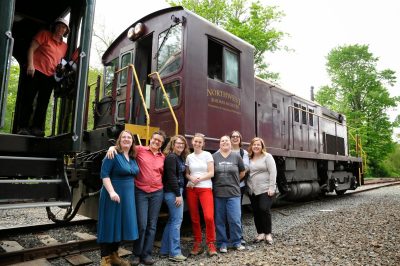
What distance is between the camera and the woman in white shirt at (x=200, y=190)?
13.3ft

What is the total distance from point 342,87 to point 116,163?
30.5 metres

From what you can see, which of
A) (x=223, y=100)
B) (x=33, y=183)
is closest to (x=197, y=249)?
(x=33, y=183)

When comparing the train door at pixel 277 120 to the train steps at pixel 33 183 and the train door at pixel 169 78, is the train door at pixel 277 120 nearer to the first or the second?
the train door at pixel 169 78

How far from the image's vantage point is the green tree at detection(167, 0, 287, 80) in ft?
62.1

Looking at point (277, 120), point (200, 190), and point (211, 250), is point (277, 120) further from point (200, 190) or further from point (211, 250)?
point (211, 250)

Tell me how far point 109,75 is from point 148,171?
359 cm

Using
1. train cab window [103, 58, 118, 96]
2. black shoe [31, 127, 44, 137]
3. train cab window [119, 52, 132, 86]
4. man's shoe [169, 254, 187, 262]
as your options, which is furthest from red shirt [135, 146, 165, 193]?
train cab window [103, 58, 118, 96]

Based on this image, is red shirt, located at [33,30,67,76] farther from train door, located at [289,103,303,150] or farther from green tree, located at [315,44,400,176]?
green tree, located at [315,44,400,176]

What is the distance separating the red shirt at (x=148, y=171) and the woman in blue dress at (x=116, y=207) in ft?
0.71

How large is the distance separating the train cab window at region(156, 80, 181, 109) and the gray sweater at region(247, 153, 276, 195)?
5.18 ft

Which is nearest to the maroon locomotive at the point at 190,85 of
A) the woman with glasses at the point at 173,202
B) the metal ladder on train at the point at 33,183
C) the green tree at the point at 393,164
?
the woman with glasses at the point at 173,202

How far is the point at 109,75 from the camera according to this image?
6637mm

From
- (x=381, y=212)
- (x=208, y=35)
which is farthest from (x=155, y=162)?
(x=381, y=212)

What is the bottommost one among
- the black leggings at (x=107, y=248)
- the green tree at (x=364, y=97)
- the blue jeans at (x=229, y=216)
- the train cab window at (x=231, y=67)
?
the black leggings at (x=107, y=248)
